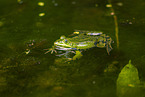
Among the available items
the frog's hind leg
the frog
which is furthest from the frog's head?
the frog's hind leg

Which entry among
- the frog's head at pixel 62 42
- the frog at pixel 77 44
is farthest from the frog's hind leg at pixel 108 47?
the frog's head at pixel 62 42

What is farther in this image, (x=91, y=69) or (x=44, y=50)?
(x=44, y=50)

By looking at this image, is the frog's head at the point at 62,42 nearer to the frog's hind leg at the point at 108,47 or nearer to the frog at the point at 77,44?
the frog at the point at 77,44

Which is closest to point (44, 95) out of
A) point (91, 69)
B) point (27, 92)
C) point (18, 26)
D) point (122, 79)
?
point (27, 92)

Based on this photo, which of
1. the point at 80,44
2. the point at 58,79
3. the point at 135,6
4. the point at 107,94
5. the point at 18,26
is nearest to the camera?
the point at 107,94

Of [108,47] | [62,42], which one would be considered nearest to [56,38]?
[62,42]

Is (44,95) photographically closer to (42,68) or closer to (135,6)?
(42,68)
